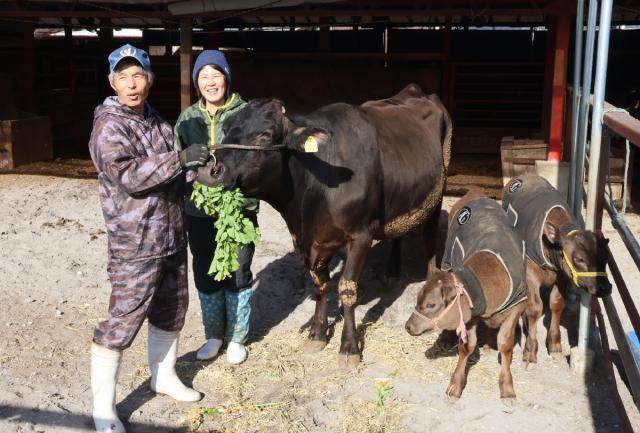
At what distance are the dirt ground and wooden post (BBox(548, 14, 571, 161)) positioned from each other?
95.6 inches

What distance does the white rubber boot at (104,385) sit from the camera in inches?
150

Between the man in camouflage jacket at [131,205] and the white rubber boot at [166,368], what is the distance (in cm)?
37

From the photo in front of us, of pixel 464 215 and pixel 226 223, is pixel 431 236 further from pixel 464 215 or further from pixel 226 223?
pixel 226 223

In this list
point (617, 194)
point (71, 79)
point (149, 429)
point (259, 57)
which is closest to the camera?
point (149, 429)

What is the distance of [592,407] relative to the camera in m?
4.28

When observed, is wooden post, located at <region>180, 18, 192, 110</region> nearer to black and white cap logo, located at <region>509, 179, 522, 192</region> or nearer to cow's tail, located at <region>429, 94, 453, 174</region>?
cow's tail, located at <region>429, 94, 453, 174</region>

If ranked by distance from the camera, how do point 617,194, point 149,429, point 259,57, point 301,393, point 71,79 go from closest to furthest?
point 149,429 → point 301,393 → point 617,194 → point 259,57 → point 71,79

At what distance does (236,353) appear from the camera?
16.2 ft

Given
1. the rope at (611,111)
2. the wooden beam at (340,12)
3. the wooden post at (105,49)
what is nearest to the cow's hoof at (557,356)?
the rope at (611,111)

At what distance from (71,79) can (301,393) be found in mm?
12191

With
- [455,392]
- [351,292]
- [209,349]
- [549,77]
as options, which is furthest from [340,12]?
[455,392]

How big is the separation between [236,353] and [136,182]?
5.89ft

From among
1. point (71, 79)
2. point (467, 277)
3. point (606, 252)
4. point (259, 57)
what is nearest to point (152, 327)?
point (467, 277)

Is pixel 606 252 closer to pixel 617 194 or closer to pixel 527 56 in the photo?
pixel 617 194
